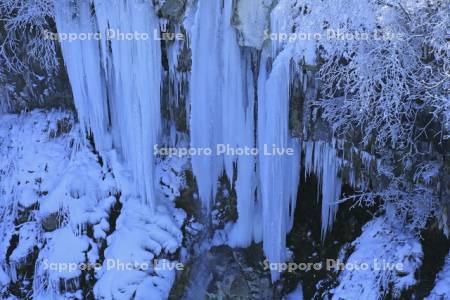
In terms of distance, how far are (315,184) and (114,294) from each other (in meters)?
3.22

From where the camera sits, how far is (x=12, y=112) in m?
9.91

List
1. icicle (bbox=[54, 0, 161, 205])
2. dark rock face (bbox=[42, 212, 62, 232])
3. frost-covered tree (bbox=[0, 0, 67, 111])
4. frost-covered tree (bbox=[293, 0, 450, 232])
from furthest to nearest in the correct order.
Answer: dark rock face (bbox=[42, 212, 62, 232]) → frost-covered tree (bbox=[0, 0, 67, 111]) → icicle (bbox=[54, 0, 161, 205]) → frost-covered tree (bbox=[293, 0, 450, 232])

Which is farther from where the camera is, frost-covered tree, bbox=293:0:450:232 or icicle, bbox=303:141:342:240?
icicle, bbox=303:141:342:240

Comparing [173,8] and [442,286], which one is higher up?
[173,8]

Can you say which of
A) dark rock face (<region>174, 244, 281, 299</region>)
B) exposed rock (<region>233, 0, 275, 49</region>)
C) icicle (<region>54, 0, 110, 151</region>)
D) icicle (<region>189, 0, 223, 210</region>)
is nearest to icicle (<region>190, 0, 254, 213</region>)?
icicle (<region>189, 0, 223, 210</region>)

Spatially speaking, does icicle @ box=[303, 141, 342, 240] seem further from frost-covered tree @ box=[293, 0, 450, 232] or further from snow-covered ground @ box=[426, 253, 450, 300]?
snow-covered ground @ box=[426, 253, 450, 300]

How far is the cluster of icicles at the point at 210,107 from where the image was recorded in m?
7.58

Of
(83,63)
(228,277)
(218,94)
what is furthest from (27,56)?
(228,277)

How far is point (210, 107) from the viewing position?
26.7ft


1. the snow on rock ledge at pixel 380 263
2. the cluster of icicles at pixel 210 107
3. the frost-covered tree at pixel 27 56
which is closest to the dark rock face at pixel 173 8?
the cluster of icicles at pixel 210 107

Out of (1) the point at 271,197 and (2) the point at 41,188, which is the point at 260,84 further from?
(2) the point at 41,188

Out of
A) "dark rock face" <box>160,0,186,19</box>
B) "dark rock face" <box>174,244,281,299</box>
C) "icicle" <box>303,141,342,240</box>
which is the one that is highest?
"dark rock face" <box>160,0,186,19</box>

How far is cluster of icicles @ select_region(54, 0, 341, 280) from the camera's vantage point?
298 inches

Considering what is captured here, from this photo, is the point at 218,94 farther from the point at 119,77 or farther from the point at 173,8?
the point at 119,77
